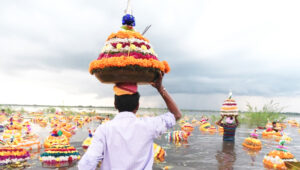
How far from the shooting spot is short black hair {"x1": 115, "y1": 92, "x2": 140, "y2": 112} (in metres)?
2.23

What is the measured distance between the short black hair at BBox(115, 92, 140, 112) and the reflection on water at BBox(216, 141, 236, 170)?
7.26 metres

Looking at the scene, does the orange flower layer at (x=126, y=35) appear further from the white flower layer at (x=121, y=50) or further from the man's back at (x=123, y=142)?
the man's back at (x=123, y=142)

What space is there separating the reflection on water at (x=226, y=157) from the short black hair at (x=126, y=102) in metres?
7.26

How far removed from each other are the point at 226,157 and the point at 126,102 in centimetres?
932

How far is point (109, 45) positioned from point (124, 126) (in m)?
A: 0.95

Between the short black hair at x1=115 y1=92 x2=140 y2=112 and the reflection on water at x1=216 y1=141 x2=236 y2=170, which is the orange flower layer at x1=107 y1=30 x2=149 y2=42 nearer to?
the short black hair at x1=115 y1=92 x2=140 y2=112

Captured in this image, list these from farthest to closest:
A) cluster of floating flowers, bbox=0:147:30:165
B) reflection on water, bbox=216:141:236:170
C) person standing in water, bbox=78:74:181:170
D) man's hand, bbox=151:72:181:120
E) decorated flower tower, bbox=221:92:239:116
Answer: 1. decorated flower tower, bbox=221:92:239:116
2. reflection on water, bbox=216:141:236:170
3. cluster of floating flowers, bbox=0:147:30:165
4. man's hand, bbox=151:72:181:120
5. person standing in water, bbox=78:74:181:170

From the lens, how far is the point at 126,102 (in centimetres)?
223

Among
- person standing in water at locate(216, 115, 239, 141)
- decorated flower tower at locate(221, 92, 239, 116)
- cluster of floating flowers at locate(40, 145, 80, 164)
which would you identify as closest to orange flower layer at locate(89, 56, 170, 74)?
cluster of floating flowers at locate(40, 145, 80, 164)

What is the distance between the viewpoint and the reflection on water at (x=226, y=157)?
8516 mm

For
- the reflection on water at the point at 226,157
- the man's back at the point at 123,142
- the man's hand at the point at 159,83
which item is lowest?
the reflection on water at the point at 226,157

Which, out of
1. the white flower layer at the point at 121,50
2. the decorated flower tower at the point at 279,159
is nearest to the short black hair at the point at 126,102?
the white flower layer at the point at 121,50

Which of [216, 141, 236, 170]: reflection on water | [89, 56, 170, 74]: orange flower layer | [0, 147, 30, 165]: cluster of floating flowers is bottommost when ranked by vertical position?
[216, 141, 236, 170]: reflection on water

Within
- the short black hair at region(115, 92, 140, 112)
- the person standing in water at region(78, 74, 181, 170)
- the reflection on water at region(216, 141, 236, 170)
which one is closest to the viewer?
the person standing in water at region(78, 74, 181, 170)
